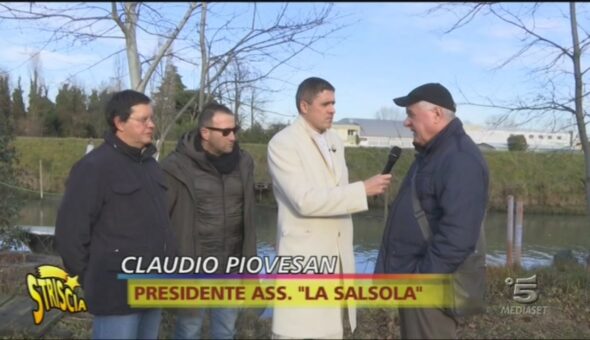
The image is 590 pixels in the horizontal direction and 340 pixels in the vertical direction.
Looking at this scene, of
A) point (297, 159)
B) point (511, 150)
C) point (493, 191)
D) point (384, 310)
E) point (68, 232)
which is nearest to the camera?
point (68, 232)

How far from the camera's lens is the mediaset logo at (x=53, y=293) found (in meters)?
4.42

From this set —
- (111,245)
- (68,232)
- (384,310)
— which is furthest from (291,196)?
(384,310)

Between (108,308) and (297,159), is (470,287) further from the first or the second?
(108,308)

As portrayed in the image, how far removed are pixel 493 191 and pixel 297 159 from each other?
20.5 m

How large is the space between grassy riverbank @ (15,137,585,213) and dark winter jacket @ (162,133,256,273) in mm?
15962

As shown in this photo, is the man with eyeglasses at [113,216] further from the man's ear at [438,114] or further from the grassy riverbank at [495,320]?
the grassy riverbank at [495,320]

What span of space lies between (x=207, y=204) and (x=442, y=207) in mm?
1459

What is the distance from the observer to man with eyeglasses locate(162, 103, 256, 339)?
3.30 metres

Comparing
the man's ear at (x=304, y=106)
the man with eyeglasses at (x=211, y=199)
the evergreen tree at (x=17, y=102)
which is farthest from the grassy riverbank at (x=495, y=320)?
the evergreen tree at (x=17, y=102)

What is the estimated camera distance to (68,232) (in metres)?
2.54

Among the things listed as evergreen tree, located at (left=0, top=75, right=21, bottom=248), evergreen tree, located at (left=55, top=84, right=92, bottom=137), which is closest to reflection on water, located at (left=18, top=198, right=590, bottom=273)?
evergreen tree, located at (left=0, top=75, right=21, bottom=248)

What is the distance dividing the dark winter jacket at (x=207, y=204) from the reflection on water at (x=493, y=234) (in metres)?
4.06

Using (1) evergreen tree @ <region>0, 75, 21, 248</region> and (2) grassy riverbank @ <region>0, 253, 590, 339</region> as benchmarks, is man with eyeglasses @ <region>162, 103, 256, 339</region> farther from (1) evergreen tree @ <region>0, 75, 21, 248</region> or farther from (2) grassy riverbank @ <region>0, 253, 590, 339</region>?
(1) evergreen tree @ <region>0, 75, 21, 248</region>

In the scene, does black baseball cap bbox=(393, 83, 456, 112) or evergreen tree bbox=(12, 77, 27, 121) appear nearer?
black baseball cap bbox=(393, 83, 456, 112)
